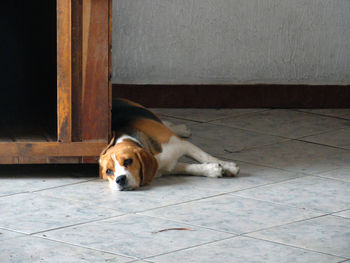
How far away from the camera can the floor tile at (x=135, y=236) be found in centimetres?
Result: 286

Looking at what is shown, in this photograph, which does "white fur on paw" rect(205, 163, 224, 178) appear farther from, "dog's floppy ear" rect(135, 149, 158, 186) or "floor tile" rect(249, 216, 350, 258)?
"floor tile" rect(249, 216, 350, 258)

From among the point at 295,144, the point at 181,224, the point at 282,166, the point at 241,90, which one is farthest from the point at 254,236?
the point at 241,90

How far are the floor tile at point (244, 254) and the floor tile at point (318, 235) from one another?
0.22 ft

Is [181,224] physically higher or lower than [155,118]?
lower

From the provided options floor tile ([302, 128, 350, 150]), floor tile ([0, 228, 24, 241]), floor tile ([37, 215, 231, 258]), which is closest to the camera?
floor tile ([37, 215, 231, 258])

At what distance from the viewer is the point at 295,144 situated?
4.65 metres

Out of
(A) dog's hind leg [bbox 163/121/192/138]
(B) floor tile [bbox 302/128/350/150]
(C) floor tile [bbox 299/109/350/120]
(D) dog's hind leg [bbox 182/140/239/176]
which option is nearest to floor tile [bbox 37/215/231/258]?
(D) dog's hind leg [bbox 182/140/239/176]

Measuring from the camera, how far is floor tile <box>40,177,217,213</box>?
3445 millimetres

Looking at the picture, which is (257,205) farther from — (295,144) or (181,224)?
(295,144)

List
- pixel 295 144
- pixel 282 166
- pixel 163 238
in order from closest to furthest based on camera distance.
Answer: pixel 163 238, pixel 282 166, pixel 295 144

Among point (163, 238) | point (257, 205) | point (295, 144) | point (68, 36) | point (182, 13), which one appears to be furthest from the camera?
point (182, 13)

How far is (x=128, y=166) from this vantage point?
3.66 metres

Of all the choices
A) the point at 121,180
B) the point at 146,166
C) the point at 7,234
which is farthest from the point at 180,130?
the point at 7,234

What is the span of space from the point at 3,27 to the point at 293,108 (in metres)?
2.27
